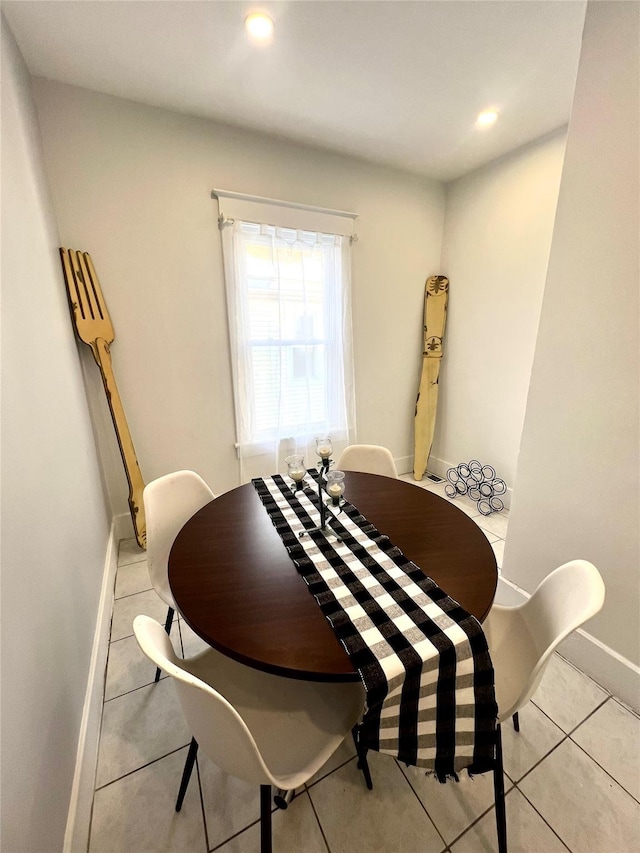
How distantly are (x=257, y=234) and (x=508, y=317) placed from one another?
2.02 m

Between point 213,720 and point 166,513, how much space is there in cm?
94

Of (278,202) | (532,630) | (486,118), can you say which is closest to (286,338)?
(278,202)

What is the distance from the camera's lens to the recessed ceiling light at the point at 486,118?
2.07 metres

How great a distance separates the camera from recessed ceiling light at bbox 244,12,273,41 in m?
1.44

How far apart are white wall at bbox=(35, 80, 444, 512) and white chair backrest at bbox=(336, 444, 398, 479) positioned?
110 centimetres

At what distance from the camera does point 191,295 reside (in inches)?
91.8

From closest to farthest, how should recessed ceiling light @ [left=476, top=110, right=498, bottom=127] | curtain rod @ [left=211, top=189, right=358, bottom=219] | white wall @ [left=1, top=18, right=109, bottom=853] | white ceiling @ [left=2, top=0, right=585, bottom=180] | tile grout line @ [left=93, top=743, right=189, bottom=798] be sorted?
white wall @ [left=1, top=18, right=109, bottom=853], tile grout line @ [left=93, top=743, right=189, bottom=798], white ceiling @ [left=2, top=0, right=585, bottom=180], recessed ceiling light @ [left=476, top=110, right=498, bottom=127], curtain rod @ [left=211, top=189, right=358, bottom=219]

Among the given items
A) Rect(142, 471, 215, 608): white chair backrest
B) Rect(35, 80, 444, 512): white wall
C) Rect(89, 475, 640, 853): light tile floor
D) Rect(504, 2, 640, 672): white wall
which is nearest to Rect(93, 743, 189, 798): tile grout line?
Rect(89, 475, 640, 853): light tile floor

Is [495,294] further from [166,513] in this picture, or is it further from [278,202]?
[166,513]

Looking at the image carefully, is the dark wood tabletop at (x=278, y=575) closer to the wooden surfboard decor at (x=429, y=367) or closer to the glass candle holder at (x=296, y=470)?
the glass candle holder at (x=296, y=470)

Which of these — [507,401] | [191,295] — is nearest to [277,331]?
[191,295]

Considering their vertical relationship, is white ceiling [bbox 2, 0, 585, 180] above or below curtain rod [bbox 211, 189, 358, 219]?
above

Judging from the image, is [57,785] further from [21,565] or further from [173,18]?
[173,18]

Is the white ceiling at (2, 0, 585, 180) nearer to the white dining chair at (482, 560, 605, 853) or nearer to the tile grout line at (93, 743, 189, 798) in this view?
the white dining chair at (482, 560, 605, 853)
